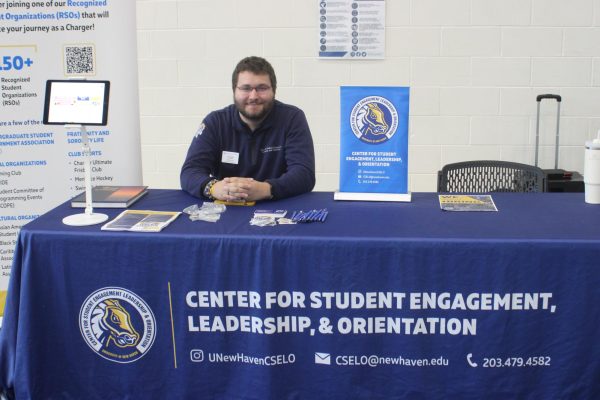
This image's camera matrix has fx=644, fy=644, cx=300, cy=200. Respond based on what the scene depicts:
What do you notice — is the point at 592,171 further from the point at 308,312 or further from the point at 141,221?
the point at 141,221

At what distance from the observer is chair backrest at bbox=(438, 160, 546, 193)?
8.57 ft

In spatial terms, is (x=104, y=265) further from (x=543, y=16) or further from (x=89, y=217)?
(x=543, y=16)

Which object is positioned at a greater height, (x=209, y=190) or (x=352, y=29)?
(x=352, y=29)

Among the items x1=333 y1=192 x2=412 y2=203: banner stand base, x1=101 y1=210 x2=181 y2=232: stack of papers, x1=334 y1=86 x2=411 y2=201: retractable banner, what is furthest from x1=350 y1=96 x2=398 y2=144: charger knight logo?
x1=101 y1=210 x2=181 y2=232: stack of papers

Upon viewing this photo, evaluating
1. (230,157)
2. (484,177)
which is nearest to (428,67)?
(484,177)

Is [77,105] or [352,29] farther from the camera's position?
[352,29]

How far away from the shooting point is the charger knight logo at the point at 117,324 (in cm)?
183

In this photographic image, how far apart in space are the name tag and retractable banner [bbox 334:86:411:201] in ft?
1.74

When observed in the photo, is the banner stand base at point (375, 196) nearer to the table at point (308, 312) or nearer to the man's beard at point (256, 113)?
the table at point (308, 312)

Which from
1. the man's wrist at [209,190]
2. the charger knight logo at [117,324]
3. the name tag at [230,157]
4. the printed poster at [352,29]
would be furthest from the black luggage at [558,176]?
the charger knight logo at [117,324]

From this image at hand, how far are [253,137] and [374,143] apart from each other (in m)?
0.60

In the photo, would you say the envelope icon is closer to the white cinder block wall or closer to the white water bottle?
the white water bottle

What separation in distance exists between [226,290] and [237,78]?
1035 mm

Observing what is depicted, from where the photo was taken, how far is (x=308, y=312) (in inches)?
70.6
